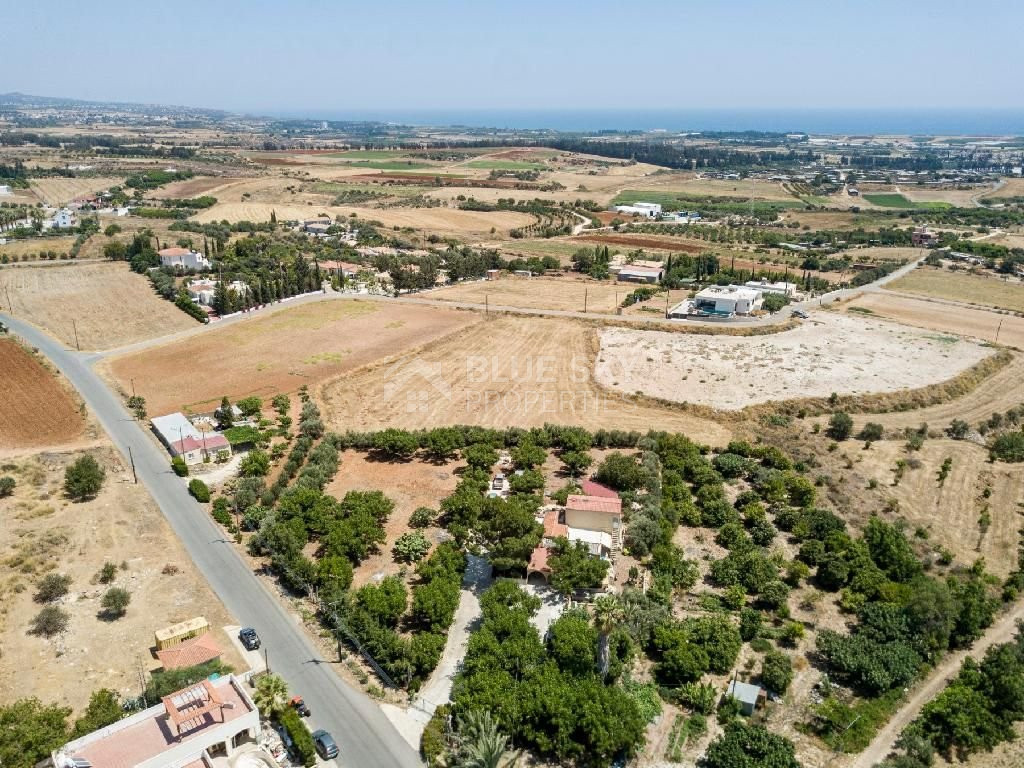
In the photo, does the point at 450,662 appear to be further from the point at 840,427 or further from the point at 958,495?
the point at 840,427

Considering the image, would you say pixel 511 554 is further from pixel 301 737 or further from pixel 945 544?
pixel 945 544

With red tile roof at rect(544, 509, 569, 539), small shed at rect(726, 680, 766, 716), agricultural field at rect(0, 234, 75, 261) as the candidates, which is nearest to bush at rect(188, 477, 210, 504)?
red tile roof at rect(544, 509, 569, 539)

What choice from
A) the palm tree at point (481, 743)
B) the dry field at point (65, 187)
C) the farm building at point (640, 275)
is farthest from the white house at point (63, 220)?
the palm tree at point (481, 743)

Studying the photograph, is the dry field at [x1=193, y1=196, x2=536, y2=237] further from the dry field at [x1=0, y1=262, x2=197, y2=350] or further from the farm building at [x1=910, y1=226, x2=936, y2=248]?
the farm building at [x1=910, y1=226, x2=936, y2=248]

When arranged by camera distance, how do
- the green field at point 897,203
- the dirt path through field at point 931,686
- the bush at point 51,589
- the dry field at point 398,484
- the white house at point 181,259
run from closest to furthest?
the dirt path through field at point 931,686 → the bush at point 51,589 → the dry field at point 398,484 → the white house at point 181,259 → the green field at point 897,203

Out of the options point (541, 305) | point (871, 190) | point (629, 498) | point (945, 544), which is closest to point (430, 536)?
point (629, 498)

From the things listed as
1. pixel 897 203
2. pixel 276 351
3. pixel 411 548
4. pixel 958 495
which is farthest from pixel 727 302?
pixel 897 203

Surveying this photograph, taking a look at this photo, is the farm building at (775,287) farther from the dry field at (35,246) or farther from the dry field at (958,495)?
the dry field at (35,246)
